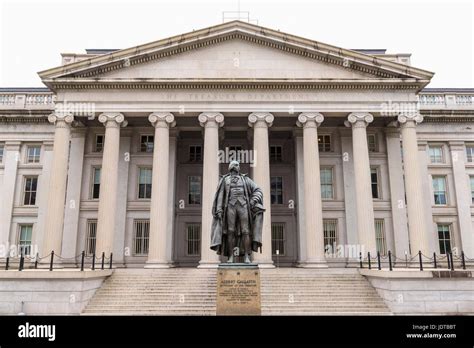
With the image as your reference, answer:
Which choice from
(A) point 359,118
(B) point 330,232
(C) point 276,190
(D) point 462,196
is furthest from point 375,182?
(D) point 462,196

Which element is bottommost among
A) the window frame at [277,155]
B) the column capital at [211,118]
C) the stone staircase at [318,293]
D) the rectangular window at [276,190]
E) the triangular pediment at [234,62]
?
the stone staircase at [318,293]

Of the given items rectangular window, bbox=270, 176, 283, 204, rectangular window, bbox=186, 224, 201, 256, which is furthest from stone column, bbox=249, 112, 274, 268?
rectangular window, bbox=186, 224, 201, 256

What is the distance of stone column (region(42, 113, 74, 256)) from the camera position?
81.5 ft

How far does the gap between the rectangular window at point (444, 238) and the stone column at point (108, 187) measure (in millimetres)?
24044

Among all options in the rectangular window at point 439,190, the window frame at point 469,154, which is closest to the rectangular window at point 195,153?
the rectangular window at point 439,190

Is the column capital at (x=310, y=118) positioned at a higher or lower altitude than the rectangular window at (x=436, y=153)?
higher

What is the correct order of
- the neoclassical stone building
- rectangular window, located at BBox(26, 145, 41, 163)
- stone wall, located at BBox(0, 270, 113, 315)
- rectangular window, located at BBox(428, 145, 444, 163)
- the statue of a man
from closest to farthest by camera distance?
the statue of a man → stone wall, located at BBox(0, 270, 113, 315) → the neoclassical stone building → rectangular window, located at BBox(26, 145, 41, 163) → rectangular window, located at BBox(428, 145, 444, 163)

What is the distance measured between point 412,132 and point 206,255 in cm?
1529

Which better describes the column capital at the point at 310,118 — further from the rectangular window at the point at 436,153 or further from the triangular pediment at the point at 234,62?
the rectangular window at the point at 436,153

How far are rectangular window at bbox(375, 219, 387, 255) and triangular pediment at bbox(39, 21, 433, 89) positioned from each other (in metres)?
10.0

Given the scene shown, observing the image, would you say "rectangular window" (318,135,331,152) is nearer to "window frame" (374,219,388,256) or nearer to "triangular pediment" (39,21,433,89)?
"triangular pediment" (39,21,433,89)

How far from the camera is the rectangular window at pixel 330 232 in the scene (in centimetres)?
2880

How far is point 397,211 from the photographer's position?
28719 millimetres
